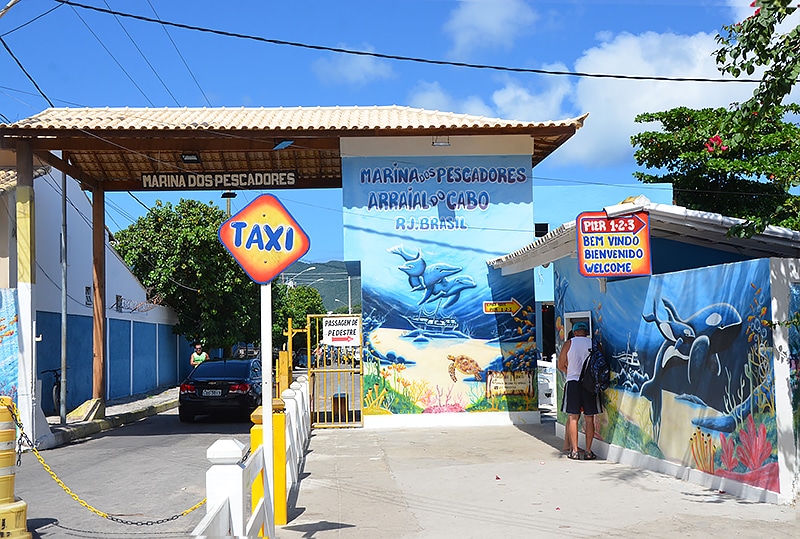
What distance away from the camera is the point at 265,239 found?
7.08m

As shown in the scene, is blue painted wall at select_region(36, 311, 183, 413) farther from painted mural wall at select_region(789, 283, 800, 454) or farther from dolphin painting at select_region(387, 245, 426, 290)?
painted mural wall at select_region(789, 283, 800, 454)

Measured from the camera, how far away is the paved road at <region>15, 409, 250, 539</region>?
27.3ft

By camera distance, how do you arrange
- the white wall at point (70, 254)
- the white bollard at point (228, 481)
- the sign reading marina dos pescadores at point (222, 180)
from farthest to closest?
the white wall at point (70, 254)
the sign reading marina dos pescadores at point (222, 180)
the white bollard at point (228, 481)

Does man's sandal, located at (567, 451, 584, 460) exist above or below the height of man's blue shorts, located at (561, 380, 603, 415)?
below

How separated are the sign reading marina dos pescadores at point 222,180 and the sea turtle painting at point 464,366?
17.6 feet

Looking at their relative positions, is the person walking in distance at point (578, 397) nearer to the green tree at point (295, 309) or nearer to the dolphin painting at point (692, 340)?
the dolphin painting at point (692, 340)

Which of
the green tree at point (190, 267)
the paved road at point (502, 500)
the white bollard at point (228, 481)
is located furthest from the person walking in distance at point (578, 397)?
the green tree at point (190, 267)

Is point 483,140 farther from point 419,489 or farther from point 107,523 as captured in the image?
point 107,523

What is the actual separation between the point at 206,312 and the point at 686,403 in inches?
1021

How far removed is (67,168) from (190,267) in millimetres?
15732

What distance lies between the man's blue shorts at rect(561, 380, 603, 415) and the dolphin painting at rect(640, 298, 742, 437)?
128cm

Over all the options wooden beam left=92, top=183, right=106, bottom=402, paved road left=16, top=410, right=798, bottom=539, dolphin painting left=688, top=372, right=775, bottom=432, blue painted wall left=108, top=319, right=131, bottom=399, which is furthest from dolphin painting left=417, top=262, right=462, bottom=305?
blue painted wall left=108, top=319, right=131, bottom=399

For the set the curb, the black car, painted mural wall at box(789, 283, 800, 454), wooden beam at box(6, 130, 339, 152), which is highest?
wooden beam at box(6, 130, 339, 152)

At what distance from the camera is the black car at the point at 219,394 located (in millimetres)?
18391
